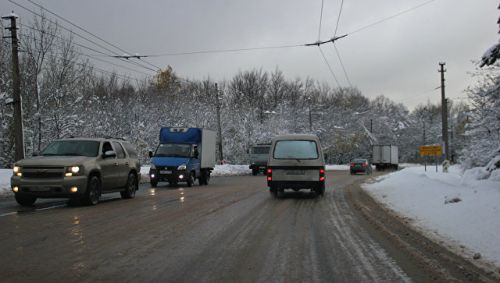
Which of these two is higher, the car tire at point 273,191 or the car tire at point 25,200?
the car tire at point 25,200

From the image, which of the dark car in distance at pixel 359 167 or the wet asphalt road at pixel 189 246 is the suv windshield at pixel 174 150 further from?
the dark car in distance at pixel 359 167

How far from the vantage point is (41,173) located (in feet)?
39.6

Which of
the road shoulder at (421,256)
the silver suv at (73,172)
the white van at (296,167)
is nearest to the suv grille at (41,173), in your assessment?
the silver suv at (73,172)

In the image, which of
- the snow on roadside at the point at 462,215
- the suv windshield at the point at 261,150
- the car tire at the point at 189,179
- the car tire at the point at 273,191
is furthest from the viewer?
the suv windshield at the point at 261,150

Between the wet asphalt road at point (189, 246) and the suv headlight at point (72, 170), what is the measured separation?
0.91m

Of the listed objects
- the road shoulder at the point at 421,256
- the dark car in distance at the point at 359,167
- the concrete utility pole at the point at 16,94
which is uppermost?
the concrete utility pole at the point at 16,94

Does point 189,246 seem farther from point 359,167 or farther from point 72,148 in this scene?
point 359,167

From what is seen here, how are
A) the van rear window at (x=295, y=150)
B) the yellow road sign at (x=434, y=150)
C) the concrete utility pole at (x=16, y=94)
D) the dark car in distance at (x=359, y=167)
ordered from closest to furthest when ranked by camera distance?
the van rear window at (x=295, y=150)
the concrete utility pole at (x=16, y=94)
the yellow road sign at (x=434, y=150)
the dark car in distance at (x=359, y=167)

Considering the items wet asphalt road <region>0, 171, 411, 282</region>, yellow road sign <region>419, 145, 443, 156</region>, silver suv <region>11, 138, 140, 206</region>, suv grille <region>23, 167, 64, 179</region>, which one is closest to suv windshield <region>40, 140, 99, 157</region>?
silver suv <region>11, 138, 140, 206</region>

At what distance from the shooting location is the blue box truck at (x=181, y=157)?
22.7 metres

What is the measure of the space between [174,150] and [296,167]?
9.28 m

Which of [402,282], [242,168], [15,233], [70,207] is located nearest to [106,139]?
[70,207]

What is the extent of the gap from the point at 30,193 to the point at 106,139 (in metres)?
3.10

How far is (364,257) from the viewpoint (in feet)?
21.7
